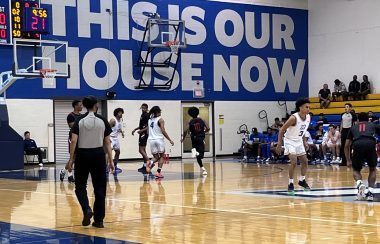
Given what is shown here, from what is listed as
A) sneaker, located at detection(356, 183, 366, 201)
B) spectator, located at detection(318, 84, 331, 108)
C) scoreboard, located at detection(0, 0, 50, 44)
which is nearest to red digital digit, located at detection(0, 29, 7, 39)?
scoreboard, located at detection(0, 0, 50, 44)

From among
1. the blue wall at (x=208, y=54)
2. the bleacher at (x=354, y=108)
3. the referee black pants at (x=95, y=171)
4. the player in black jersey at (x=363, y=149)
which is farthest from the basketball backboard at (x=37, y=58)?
the referee black pants at (x=95, y=171)

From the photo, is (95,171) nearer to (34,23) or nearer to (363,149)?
(363,149)

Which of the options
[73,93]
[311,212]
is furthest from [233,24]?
[311,212]

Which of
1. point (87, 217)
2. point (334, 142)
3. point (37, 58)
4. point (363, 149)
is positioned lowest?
point (87, 217)

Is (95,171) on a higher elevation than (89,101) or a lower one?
lower

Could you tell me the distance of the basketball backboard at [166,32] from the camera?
31844mm

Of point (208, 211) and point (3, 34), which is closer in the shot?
point (208, 211)

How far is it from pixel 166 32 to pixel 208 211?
20.9m

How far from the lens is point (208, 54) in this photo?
113ft

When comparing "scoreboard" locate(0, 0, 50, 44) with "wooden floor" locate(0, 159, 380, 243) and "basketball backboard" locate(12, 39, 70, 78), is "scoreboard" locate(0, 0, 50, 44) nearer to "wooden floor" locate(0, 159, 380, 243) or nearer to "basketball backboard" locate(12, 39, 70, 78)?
"basketball backboard" locate(12, 39, 70, 78)

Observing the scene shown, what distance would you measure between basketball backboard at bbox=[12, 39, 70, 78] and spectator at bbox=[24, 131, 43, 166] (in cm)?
354

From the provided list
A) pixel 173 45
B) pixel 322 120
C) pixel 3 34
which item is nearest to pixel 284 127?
pixel 3 34

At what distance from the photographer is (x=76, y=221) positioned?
10930 millimetres

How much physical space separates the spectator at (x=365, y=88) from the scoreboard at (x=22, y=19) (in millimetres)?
15470
